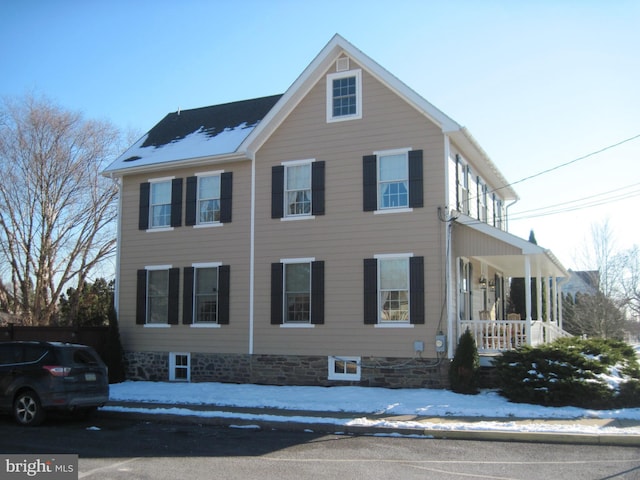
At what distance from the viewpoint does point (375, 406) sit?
13.3 meters

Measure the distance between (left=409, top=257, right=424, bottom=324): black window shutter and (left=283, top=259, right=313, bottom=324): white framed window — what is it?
2.95 m

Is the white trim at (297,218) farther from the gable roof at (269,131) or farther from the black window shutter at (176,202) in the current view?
the black window shutter at (176,202)

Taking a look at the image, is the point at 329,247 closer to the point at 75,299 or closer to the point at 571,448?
the point at 571,448

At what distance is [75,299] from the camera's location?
32156 millimetres

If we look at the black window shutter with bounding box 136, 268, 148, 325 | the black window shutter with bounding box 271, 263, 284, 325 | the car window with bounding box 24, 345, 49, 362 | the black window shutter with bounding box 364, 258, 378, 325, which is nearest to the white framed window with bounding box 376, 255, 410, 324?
the black window shutter with bounding box 364, 258, 378, 325

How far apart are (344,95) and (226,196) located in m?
4.62

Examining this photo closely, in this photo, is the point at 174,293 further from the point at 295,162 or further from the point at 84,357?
the point at 84,357

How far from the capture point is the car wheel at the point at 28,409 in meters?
11.5

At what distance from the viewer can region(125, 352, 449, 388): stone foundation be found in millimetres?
15844

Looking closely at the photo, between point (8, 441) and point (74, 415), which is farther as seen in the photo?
point (74, 415)

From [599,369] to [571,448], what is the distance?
3.83m

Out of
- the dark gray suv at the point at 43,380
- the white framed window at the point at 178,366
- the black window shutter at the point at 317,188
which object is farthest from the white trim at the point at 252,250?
the dark gray suv at the point at 43,380

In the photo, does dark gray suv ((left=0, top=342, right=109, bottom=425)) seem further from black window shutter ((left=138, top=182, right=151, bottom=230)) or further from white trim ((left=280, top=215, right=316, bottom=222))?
black window shutter ((left=138, top=182, right=151, bottom=230))

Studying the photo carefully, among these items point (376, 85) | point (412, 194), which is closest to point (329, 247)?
point (412, 194)
